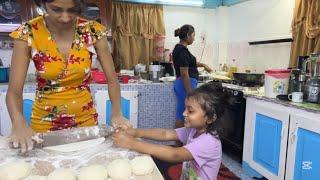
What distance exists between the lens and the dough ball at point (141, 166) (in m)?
0.93

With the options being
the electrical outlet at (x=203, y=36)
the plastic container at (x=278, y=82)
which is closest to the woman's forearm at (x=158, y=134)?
the plastic container at (x=278, y=82)

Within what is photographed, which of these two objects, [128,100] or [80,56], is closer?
[80,56]

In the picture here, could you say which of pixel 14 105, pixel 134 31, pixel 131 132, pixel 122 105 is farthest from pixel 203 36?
pixel 14 105

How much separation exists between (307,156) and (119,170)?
1454 mm

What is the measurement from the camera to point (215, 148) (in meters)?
1.20

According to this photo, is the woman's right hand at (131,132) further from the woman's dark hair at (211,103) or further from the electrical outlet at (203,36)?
the electrical outlet at (203,36)

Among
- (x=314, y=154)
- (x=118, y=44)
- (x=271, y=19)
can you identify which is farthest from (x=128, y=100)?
(x=271, y=19)

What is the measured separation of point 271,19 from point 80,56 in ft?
8.90

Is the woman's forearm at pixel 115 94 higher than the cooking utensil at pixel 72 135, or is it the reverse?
the woman's forearm at pixel 115 94

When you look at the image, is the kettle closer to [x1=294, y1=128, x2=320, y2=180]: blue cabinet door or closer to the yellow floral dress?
→ [x1=294, y1=128, x2=320, y2=180]: blue cabinet door

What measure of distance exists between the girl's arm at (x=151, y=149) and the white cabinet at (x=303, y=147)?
1068mm

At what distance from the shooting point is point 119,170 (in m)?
0.92

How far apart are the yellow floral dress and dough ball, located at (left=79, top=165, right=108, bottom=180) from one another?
1.10 feet

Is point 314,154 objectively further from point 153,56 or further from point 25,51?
point 153,56
